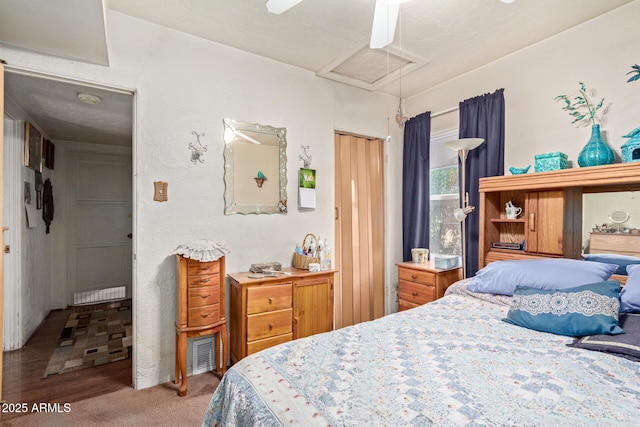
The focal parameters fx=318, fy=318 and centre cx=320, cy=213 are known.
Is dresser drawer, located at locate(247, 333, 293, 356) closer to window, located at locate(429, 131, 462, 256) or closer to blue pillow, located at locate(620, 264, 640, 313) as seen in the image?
window, located at locate(429, 131, 462, 256)

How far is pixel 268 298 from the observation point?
2512mm

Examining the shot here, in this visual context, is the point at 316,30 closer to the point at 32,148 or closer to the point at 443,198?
the point at 443,198

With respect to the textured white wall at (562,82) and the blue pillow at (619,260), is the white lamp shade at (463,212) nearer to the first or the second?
the textured white wall at (562,82)

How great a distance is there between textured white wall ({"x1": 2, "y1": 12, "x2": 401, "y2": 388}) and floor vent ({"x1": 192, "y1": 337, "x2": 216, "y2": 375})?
18cm

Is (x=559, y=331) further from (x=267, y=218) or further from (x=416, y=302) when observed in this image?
(x=267, y=218)

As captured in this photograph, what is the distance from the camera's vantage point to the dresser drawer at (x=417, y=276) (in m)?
3.07

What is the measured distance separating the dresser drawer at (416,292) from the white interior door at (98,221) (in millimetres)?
4342

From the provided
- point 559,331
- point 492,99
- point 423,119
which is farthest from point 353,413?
point 423,119

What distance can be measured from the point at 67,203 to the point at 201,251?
362cm

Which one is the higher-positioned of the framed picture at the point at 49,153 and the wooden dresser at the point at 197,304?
the framed picture at the point at 49,153

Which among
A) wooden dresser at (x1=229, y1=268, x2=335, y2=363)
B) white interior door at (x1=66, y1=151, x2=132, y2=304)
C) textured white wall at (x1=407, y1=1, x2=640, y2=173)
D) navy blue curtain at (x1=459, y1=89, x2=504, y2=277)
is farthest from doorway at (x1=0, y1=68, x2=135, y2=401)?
textured white wall at (x1=407, y1=1, x2=640, y2=173)

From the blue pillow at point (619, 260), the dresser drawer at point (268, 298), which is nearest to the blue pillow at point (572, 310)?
the blue pillow at point (619, 260)

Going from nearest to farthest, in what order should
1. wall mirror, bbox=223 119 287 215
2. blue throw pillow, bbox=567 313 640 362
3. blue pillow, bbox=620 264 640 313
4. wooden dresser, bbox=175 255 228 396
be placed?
blue throw pillow, bbox=567 313 640 362, blue pillow, bbox=620 264 640 313, wooden dresser, bbox=175 255 228 396, wall mirror, bbox=223 119 287 215

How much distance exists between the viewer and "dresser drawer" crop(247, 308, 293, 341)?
2.45m
